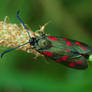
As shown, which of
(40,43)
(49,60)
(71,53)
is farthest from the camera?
(49,60)

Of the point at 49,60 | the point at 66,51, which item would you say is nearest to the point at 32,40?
the point at 66,51

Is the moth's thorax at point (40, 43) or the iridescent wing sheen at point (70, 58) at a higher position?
the moth's thorax at point (40, 43)

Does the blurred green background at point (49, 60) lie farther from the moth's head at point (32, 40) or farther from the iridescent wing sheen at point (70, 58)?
the moth's head at point (32, 40)

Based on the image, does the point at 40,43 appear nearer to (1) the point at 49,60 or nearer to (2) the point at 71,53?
(2) the point at 71,53

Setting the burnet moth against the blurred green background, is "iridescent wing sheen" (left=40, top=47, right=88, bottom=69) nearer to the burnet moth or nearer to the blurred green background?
the burnet moth

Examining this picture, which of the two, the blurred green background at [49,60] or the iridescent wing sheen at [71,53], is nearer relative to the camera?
the iridescent wing sheen at [71,53]

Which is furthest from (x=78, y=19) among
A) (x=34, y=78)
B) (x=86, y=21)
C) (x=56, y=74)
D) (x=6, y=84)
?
(x=6, y=84)

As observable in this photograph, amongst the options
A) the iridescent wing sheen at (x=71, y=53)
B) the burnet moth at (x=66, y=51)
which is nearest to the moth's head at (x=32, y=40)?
the burnet moth at (x=66, y=51)

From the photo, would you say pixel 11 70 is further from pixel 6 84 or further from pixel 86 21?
pixel 86 21
